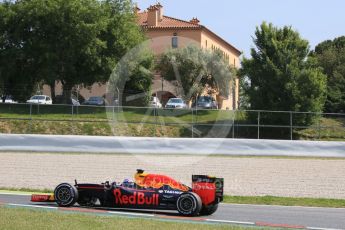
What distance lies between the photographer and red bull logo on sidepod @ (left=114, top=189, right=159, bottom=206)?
11234 mm

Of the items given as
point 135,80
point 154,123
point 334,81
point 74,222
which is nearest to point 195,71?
point 135,80

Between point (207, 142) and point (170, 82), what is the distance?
32.7 meters

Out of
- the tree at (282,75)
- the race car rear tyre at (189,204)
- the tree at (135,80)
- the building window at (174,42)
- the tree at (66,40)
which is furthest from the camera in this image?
the building window at (174,42)

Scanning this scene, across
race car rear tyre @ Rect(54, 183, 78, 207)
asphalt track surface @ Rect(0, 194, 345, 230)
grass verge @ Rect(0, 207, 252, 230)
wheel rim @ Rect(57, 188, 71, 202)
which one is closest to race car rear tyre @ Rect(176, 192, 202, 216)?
asphalt track surface @ Rect(0, 194, 345, 230)

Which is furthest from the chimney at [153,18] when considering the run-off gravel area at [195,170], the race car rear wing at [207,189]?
the race car rear wing at [207,189]

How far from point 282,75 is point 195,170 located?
18620 millimetres

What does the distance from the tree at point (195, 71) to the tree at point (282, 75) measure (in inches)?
222

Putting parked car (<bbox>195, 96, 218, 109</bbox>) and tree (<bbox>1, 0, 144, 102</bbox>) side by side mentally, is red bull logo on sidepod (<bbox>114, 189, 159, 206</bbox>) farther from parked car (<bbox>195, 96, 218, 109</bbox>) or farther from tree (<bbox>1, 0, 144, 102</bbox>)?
parked car (<bbox>195, 96, 218, 109</bbox>)

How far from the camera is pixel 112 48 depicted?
45.4 meters

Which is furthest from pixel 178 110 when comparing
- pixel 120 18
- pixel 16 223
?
pixel 16 223

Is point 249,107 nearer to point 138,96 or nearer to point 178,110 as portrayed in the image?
point 178,110

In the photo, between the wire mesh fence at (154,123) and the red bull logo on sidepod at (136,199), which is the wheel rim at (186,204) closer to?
the red bull logo on sidepod at (136,199)

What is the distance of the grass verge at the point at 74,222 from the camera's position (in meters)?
8.89

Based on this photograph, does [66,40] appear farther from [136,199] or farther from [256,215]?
[256,215]
